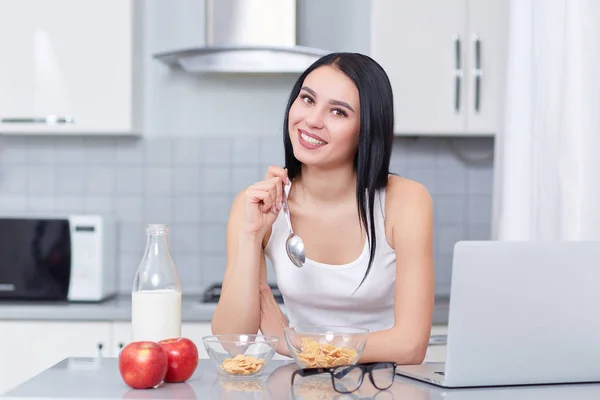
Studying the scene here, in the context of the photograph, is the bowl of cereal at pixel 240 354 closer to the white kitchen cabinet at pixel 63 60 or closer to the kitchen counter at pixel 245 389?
the kitchen counter at pixel 245 389

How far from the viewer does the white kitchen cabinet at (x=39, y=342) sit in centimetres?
268

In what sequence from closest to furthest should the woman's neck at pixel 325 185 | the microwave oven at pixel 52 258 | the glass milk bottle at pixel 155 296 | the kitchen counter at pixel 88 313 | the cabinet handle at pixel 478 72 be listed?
the glass milk bottle at pixel 155 296
the woman's neck at pixel 325 185
the kitchen counter at pixel 88 313
the microwave oven at pixel 52 258
the cabinet handle at pixel 478 72

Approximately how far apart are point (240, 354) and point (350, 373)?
0.21 metres

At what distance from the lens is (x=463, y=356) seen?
1.21 meters

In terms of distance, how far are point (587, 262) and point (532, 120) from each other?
101 cm

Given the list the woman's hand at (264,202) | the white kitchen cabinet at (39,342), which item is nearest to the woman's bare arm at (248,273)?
the woman's hand at (264,202)

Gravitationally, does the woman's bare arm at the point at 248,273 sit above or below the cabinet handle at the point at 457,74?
below

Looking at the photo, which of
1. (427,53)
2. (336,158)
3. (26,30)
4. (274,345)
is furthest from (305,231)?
(26,30)

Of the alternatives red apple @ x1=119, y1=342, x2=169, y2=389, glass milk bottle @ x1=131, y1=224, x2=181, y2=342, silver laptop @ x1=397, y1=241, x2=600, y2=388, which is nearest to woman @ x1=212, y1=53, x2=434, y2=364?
glass milk bottle @ x1=131, y1=224, x2=181, y2=342

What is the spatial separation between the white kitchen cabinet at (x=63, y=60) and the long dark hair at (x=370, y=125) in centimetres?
122

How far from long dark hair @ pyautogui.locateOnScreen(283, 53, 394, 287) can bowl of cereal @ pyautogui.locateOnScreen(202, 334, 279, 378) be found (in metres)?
0.59

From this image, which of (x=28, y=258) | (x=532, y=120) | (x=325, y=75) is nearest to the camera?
(x=325, y=75)

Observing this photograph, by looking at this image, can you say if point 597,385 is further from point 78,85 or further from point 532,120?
point 78,85

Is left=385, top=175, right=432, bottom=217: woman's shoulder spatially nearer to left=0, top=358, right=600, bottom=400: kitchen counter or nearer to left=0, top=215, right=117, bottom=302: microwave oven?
left=0, top=358, right=600, bottom=400: kitchen counter
